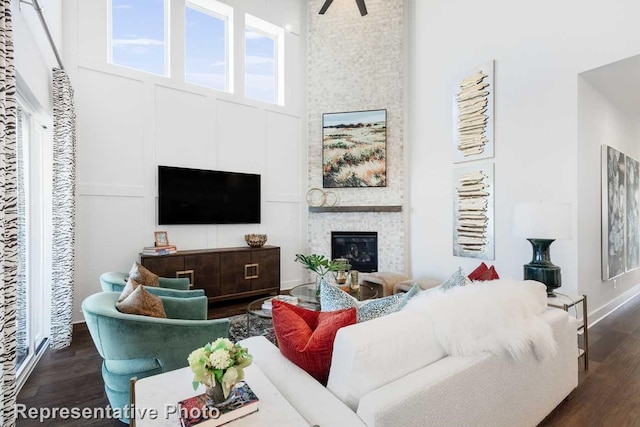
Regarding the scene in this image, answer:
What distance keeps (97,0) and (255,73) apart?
2.24m

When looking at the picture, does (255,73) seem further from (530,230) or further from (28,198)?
(530,230)

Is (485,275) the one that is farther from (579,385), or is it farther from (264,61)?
(264,61)

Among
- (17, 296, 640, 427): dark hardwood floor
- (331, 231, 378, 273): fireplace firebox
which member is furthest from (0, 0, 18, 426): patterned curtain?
(331, 231, 378, 273): fireplace firebox

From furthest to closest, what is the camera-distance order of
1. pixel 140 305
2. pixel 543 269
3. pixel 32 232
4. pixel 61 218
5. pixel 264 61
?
pixel 264 61, pixel 61 218, pixel 32 232, pixel 543 269, pixel 140 305

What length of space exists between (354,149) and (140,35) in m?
3.50

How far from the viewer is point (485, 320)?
1.50 meters

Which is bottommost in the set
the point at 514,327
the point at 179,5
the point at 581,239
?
the point at 514,327

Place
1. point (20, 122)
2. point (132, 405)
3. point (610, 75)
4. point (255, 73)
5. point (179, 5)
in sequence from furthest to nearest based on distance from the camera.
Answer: point (255, 73) → point (179, 5) → point (610, 75) → point (20, 122) → point (132, 405)

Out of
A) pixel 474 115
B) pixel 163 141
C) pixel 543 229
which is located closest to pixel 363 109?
pixel 474 115

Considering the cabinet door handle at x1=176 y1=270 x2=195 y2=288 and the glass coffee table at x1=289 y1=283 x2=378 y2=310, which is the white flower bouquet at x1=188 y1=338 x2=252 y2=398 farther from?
the cabinet door handle at x1=176 y1=270 x2=195 y2=288

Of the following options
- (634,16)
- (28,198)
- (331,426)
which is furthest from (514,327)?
(28,198)

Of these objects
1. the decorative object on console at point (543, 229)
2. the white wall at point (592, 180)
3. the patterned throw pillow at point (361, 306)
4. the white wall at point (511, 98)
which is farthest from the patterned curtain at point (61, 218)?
the white wall at point (592, 180)

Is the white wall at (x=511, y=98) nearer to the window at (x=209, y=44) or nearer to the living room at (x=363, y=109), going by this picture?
the living room at (x=363, y=109)

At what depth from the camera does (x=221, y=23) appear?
16.7 ft
